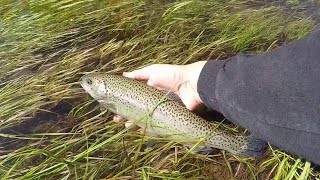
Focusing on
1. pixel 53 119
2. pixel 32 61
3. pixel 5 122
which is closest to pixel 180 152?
pixel 53 119

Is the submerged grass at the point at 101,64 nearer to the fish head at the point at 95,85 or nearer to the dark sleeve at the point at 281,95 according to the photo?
the fish head at the point at 95,85

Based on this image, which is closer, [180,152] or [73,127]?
[180,152]

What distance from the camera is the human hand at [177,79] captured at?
306 centimetres

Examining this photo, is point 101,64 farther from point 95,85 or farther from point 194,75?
point 194,75

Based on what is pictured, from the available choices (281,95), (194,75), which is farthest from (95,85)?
(281,95)

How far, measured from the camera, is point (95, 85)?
330cm

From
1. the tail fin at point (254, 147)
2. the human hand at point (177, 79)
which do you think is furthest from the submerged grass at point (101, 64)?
the human hand at point (177, 79)

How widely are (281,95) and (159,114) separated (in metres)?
0.84

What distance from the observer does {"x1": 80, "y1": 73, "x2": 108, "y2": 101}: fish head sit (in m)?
3.28

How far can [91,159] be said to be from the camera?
285 centimetres

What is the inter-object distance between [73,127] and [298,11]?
2.44 meters

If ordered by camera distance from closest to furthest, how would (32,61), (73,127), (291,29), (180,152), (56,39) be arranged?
(180,152), (73,127), (32,61), (56,39), (291,29)

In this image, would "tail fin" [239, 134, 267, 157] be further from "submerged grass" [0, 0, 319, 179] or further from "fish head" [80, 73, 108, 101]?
"fish head" [80, 73, 108, 101]

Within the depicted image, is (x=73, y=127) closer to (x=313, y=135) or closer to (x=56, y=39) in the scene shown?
(x=56, y=39)
